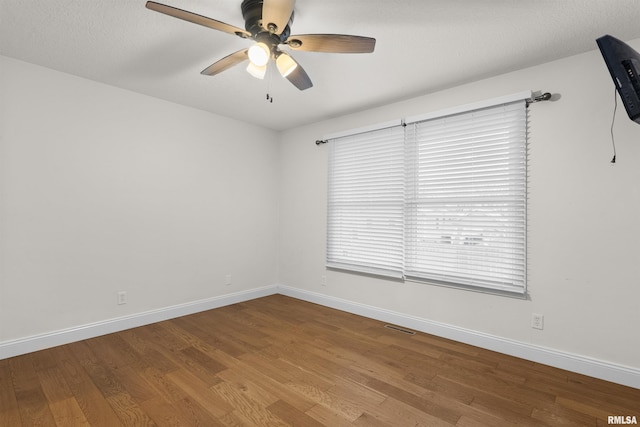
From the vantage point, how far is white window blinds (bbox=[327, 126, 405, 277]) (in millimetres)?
3512

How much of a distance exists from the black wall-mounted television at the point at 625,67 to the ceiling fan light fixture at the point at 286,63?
71.0 inches

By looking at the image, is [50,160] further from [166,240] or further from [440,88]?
[440,88]

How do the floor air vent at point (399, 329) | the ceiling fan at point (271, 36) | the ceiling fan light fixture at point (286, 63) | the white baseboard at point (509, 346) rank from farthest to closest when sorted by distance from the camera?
1. the floor air vent at point (399, 329)
2. the white baseboard at point (509, 346)
3. the ceiling fan light fixture at point (286, 63)
4. the ceiling fan at point (271, 36)

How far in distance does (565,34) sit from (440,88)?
1083 millimetres

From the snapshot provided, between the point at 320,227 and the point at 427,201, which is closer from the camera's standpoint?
the point at 427,201

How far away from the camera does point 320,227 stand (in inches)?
170

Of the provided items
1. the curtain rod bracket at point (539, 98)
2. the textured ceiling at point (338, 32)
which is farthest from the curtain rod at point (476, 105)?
the textured ceiling at point (338, 32)

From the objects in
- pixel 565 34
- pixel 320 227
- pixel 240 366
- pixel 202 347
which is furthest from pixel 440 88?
pixel 202 347

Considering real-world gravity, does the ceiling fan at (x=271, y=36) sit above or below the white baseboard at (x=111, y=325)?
above

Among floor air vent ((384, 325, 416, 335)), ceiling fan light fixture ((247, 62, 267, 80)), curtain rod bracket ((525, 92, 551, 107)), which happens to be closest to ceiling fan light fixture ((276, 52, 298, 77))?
ceiling fan light fixture ((247, 62, 267, 80))

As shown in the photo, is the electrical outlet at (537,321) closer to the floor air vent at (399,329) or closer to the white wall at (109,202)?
the floor air vent at (399,329)

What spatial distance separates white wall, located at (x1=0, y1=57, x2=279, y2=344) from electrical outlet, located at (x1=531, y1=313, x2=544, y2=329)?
343 cm

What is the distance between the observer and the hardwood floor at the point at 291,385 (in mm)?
1854

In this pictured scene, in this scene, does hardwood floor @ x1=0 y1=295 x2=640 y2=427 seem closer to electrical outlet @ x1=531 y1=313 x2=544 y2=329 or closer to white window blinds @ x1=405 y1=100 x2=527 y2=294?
electrical outlet @ x1=531 y1=313 x2=544 y2=329
